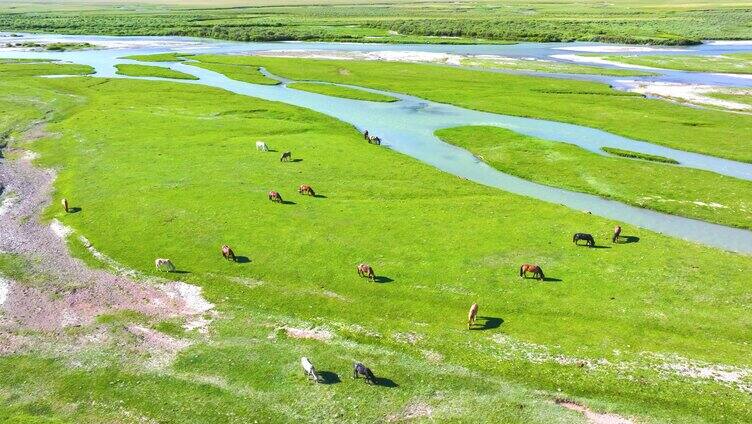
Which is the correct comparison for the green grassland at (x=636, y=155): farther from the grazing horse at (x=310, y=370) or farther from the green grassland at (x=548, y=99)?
the grazing horse at (x=310, y=370)

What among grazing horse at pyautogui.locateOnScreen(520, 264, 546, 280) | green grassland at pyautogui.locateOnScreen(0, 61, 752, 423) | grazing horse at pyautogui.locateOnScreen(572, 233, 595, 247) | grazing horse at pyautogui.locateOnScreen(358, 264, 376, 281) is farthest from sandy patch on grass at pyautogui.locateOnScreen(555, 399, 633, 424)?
grazing horse at pyautogui.locateOnScreen(572, 233, 595, 247)

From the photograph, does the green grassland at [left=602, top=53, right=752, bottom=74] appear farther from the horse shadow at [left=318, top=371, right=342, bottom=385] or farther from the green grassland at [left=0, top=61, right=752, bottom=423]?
the horse shadow at [left=318, top=371, right=342, bottom=385]

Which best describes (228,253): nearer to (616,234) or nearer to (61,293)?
(61,293)

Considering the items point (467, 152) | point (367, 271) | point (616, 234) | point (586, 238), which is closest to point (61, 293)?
point (367, 271)

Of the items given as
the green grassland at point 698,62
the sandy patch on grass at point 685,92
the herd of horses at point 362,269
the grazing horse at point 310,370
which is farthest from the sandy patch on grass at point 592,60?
the grazing horse at point 310,370

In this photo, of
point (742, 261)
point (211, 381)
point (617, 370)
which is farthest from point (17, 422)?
point (742, 261)
